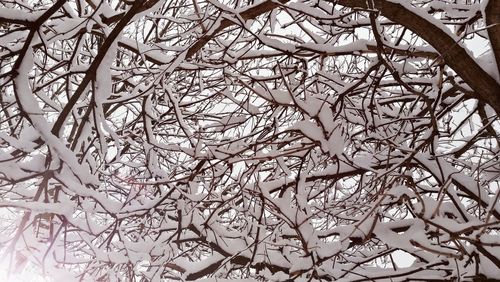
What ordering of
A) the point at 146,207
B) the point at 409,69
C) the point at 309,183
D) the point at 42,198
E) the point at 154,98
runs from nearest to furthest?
the point at 42,198
the point at 146,207
the point at 409,69
the point at 309,183
the point at 154,98

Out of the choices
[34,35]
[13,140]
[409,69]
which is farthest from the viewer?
[409,69]

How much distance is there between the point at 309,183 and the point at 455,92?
1295 millimetres

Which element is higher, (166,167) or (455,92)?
(166,167)

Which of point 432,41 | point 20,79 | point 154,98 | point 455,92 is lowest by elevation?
point 20,79

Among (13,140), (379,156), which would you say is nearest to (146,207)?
(13,140)

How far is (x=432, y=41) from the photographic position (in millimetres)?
2662

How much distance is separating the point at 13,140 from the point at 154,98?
11.0 ft

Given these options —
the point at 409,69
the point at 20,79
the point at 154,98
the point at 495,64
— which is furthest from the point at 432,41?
the point at 154,98

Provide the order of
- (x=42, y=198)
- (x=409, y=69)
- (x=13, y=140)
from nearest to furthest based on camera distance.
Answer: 1. (x=13, y=140)
2. (x=42, y=198)
3. (x=409, y=69)

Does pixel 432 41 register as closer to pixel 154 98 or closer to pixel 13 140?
pixel 13 140

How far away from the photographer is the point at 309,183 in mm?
3611

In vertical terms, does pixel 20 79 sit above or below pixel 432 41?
below

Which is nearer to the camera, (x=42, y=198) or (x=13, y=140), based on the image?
(x=13, y=140)

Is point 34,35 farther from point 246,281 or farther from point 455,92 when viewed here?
point 455,92
